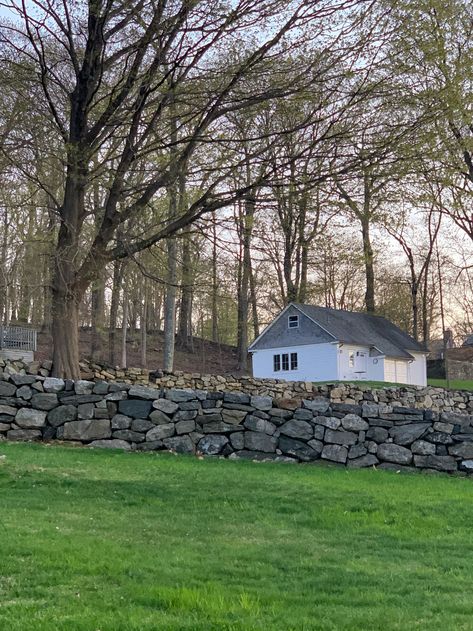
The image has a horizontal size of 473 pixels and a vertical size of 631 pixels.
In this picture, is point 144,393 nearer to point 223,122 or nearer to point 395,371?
point 223,122

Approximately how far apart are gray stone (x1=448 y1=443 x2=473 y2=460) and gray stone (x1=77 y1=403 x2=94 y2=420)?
571 centimetres

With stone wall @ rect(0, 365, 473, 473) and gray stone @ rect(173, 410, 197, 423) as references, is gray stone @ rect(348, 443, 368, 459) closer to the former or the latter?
stone wall @ rect(0, 365, 473, 473)

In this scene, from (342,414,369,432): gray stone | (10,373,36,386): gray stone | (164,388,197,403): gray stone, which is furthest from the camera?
(10,373,36,386): gray stone

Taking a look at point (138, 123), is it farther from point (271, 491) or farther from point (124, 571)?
point (124, 571)

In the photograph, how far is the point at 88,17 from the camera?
1130 centimetres

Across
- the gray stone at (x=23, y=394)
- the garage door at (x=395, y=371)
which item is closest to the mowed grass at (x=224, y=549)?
the gray stone at (x=23, y=394)

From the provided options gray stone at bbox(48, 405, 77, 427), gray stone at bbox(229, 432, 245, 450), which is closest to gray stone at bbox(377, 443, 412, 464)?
gray stone at bbox(229, 432, 245, 450)

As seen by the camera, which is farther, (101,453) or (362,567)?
(101,453)

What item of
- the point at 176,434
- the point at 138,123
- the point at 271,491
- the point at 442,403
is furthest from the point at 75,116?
the point at 442,403

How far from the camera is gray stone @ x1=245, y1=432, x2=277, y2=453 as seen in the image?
36.0ft

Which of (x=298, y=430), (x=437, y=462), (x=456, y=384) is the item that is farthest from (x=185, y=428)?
(x=456, y=384)

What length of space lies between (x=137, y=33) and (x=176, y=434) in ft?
21.7

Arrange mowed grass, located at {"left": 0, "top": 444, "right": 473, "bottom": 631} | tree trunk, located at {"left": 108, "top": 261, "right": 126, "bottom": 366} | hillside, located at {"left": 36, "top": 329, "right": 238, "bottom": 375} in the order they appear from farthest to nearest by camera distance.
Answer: hillside, located at {"left": 36, "top": 329, "right": 238, "bottom": 375} → tree trunk, located at {"left": 108, "top": 261, "right": 126, "bottom": 366} → mowed grass, located at {"left": 0, "top": 444, "right": 473, "bottom": 631}

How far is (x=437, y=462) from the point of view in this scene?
10.7 m
